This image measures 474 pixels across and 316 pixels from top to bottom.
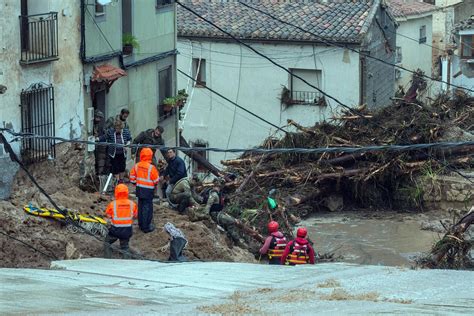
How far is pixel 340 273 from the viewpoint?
43.3ft

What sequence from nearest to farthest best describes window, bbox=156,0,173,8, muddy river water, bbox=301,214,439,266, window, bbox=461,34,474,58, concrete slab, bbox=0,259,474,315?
1. concrete slab, bbox=0,259,474,315
2. muddy river water, bbox=301,214,439,266
3. window, bbox=156,0,173,8
4. window, bbox=461,34,474,58

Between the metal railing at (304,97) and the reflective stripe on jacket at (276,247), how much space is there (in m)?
17.9

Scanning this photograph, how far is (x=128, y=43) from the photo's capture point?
80.7ft

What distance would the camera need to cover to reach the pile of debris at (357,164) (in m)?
23.7

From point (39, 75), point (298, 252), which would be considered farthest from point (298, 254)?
point (39, 75)

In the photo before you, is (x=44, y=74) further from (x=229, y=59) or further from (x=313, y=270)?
(x=229, y=59)

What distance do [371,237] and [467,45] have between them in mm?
19336

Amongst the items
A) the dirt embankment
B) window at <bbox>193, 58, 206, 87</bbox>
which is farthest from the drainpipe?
window at <bbox>193, 58, 206, 87</bbox>

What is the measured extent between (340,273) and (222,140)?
22867mm

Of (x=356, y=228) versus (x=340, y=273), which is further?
(x=356, y=228)

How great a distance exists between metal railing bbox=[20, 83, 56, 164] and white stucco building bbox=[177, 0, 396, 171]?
42.3 ft

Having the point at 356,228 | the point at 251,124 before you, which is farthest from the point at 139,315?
the point at 251,124

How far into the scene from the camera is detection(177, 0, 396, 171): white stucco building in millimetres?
34062

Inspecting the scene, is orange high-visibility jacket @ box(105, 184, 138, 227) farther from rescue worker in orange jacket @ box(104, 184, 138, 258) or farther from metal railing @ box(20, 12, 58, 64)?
metal railing @ box(20, 12, 58, 64)
